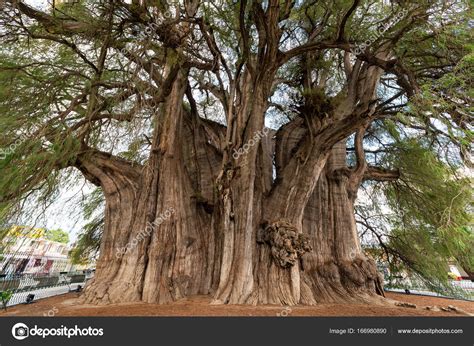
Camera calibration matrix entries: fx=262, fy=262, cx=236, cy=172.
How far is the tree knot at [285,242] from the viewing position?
4176mm

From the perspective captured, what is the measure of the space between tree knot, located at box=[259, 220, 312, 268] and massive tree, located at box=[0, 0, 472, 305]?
0.02m

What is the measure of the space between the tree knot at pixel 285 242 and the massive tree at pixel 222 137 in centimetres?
2

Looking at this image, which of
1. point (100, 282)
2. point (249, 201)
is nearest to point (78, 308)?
point (100, 282)

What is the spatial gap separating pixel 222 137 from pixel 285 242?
9.97 feet

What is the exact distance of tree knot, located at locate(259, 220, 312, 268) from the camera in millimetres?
4176

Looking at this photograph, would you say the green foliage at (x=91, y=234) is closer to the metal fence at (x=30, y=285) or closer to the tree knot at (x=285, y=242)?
the metal fence at (x=30, y=285)

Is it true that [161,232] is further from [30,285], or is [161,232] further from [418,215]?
[418,215]

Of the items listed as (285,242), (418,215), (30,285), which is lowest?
(30,285)

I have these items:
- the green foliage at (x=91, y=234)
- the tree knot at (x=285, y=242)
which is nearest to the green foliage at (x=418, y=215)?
the tree knot at (x=285, y=242)

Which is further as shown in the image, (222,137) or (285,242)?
(222,137)

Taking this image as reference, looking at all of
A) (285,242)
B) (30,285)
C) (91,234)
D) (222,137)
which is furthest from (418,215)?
(30,285)

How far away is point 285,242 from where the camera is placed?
4.25m

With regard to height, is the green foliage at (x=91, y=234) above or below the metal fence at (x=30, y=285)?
above
